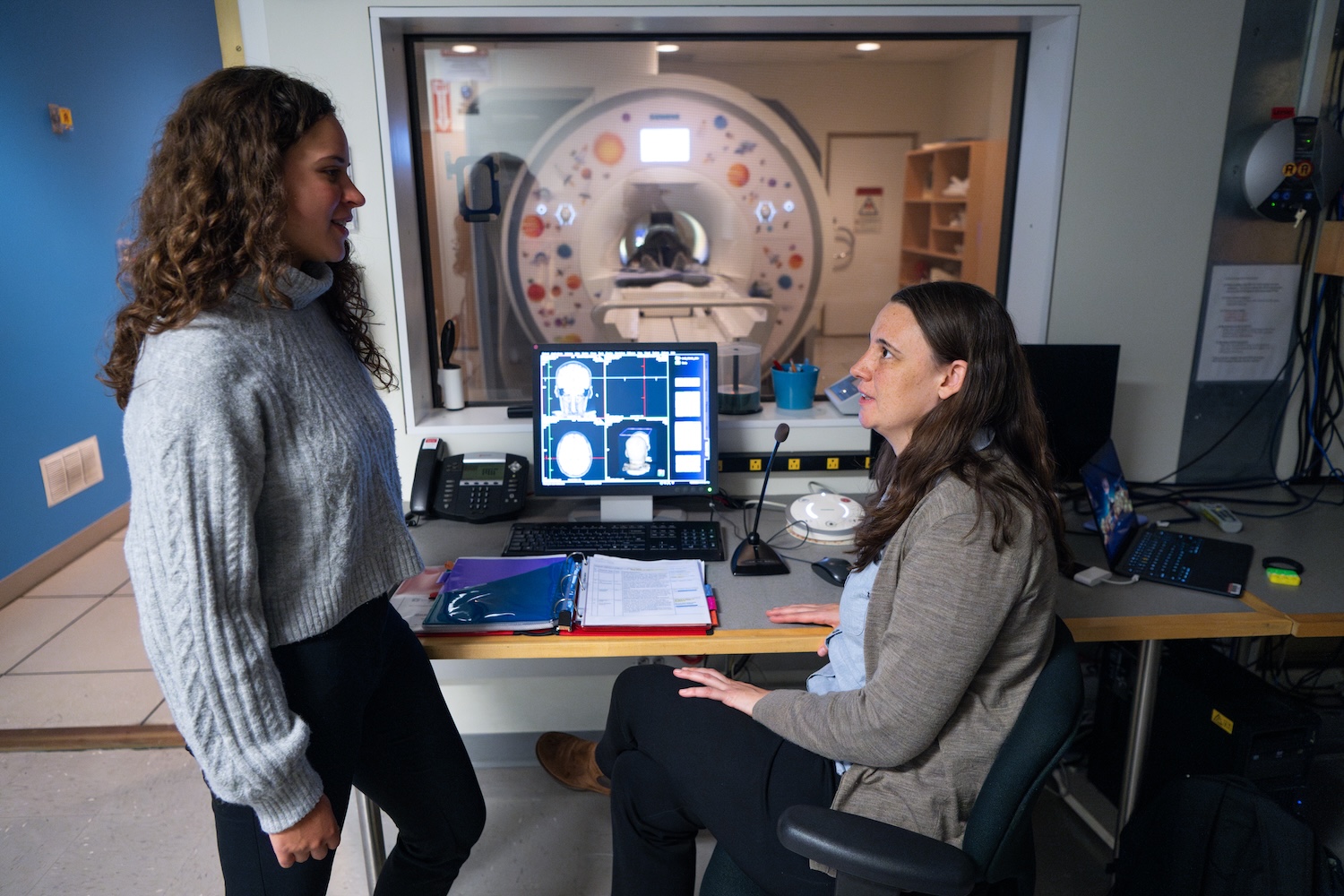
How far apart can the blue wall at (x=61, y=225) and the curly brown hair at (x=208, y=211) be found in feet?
7.18

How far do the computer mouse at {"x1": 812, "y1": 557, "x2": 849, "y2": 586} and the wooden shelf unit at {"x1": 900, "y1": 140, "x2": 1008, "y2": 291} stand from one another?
3.35ft

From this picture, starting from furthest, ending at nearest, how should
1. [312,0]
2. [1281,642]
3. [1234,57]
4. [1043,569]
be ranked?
[1281,642]
[1234,57]
[312,0]
[1043,569]

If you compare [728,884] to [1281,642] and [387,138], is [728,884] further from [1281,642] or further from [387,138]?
[1281,642]

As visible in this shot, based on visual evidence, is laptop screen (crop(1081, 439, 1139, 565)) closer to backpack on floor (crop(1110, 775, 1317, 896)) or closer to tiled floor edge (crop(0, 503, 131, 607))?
backpack on floor (crop(1110, 775, 1317, 896))

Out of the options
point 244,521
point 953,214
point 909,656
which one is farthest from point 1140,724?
point 953,214

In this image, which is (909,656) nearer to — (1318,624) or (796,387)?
(1318,624)

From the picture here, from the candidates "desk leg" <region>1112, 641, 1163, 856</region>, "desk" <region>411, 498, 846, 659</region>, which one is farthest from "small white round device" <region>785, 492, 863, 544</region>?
"desk leg" <region>1112, 641, 1163, 856</region>

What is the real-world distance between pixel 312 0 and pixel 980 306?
4.91 feet

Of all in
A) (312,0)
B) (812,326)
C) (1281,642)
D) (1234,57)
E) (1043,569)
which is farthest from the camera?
(812,326)

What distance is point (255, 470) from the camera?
0.98 metres

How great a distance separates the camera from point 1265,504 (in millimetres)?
2045

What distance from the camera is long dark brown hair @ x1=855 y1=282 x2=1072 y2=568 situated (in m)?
1.15

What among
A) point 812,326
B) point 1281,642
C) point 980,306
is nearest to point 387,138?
point 980,306

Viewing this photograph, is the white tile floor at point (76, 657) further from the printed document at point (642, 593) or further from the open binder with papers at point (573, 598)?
the printed document at point (642, 593)
